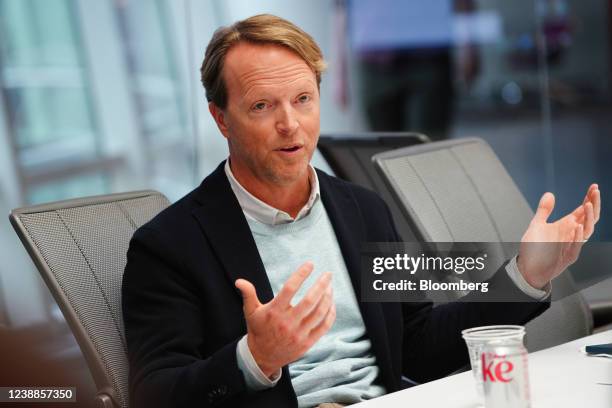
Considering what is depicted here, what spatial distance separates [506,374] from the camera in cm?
127

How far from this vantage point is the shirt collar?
6.11 ft

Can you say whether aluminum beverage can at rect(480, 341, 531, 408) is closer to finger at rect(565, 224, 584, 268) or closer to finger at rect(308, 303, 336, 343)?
finger at rect(308, 303, 336, 343)

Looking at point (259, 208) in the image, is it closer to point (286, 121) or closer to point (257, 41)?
point (286, 121)

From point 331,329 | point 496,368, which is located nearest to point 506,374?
point 496,368

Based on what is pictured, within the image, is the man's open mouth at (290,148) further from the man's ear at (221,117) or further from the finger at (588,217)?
the finger at (588,217)

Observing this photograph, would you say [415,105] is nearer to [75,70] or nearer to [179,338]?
[75,70]

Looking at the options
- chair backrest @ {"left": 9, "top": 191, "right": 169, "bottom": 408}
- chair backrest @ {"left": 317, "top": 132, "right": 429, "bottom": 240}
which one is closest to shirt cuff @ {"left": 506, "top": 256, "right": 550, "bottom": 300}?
chair backrest @ {"left": 9, "top": 191, "right": 169, "bottom": 408}

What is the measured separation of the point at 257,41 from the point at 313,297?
0.64m

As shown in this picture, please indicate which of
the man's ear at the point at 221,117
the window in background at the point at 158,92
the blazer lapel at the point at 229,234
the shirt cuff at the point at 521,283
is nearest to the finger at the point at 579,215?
the shirt cuff at the point at 521,283

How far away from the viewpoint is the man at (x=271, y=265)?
5.45 ft

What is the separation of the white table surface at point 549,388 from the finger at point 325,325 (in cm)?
12

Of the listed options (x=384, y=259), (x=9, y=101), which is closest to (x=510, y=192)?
(x=384, y=259)

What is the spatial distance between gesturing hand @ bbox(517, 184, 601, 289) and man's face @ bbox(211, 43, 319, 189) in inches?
17.4

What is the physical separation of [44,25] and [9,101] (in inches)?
14.7
